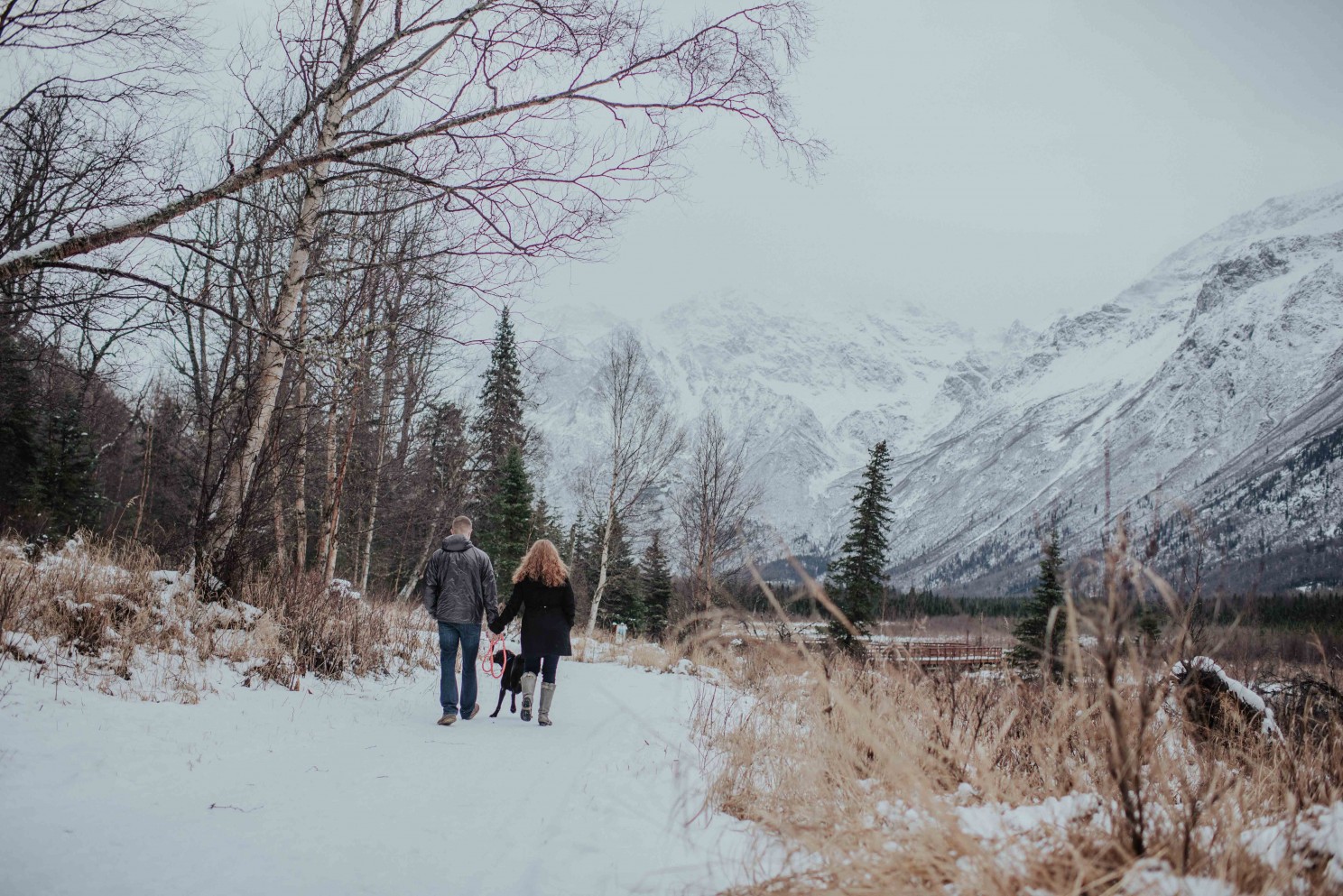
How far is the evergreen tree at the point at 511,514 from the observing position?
90.3 feet

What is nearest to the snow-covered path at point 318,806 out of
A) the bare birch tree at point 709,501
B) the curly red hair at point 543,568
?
the curly red hair at point 543,568

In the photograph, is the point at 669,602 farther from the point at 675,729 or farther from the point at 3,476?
the point at 675,729

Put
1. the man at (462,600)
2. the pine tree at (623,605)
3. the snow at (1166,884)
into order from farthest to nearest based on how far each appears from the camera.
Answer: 1. the pine tree at (623,605)
2. the man at (462,600)
3. the snow at (1166,884)

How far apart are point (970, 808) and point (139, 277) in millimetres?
4392

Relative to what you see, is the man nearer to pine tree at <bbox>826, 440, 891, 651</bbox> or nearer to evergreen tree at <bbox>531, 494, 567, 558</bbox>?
pine tree at <bbox>826, 440, 891, 651</bbox>

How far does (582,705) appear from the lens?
7.07 meters

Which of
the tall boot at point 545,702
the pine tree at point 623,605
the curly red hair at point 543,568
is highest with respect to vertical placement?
the curly red hair at point 543,568

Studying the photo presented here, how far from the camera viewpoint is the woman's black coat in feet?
20.0

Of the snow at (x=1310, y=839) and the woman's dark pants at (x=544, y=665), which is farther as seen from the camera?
the woman's dark pants at (x=544, y=665)

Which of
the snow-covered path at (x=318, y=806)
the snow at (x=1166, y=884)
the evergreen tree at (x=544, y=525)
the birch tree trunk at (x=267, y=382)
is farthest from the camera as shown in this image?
the evergreen tree at (x=544, y=525)

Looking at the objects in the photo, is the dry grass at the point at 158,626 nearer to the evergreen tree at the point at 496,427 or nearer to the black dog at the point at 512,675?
the black dog at the point at 512,675

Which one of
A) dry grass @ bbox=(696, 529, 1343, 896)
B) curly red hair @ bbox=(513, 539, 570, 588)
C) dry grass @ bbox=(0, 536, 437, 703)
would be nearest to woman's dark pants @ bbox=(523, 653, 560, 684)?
curly red hair @ bbox=(513, 539, 570, 588)

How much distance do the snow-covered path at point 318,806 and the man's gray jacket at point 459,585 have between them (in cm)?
117

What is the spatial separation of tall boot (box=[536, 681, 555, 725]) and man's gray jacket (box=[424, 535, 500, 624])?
800mm
